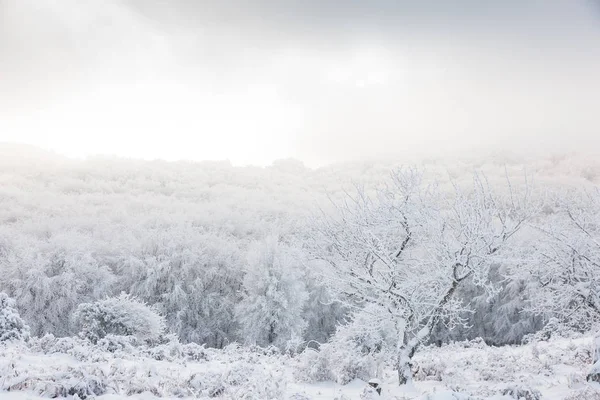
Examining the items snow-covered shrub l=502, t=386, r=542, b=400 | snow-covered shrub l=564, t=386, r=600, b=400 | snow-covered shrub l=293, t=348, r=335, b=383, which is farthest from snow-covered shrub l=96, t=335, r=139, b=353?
snow-covered shrub l=564, t=386, r=600, b=400

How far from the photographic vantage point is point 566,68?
11012 centimetres

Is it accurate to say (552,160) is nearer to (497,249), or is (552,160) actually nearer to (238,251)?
Result: (238,251)

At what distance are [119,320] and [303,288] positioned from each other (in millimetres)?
19882

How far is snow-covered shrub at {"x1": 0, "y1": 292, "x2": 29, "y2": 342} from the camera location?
44.5ft

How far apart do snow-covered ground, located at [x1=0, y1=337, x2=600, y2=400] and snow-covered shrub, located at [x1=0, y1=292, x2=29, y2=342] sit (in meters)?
0.83

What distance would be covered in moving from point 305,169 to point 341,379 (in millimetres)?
108334

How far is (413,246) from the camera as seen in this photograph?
41.4ft

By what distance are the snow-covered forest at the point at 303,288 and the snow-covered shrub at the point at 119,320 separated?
69mm

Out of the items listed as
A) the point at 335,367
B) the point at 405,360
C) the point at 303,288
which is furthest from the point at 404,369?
the point at 303,288

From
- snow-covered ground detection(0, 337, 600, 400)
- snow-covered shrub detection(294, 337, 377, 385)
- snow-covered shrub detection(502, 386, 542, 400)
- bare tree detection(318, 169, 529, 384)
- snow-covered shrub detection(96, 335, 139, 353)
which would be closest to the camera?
snow-covered ground detection(0, 337, 600, 400)

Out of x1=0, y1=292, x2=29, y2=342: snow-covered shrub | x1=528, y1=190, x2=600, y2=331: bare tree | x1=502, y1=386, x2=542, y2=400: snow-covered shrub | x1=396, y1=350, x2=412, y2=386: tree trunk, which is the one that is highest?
x1=528, y1=190, x2=600, y2=331: bare tree

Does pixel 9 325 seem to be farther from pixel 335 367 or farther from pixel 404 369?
pixel 404 369

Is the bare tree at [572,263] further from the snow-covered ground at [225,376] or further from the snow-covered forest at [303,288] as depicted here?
the snow-covered ground at [225,376]

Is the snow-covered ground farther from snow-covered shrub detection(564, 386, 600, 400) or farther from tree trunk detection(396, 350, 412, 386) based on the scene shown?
tree trunk detection(396, 350, 412, 386)
